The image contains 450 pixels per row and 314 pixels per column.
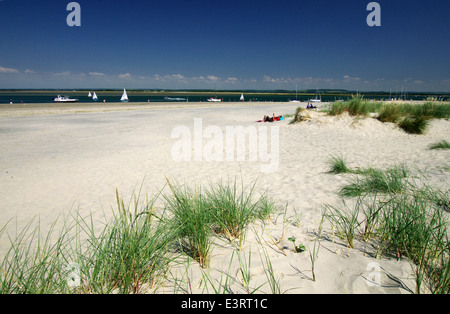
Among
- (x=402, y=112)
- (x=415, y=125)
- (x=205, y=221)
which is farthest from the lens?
(x=402, y=112)

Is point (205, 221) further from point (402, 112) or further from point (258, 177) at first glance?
point (402, 112)

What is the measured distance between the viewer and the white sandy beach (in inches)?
78.3

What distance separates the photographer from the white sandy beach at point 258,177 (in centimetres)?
199

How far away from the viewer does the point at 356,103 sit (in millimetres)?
13398

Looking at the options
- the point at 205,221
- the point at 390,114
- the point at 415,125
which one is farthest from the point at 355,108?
the point at 205,221

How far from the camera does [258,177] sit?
537 centimetres

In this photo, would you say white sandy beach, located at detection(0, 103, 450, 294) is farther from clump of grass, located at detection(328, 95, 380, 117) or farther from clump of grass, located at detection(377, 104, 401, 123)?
clump of grass, located at detection(328, 95, 380, 117)

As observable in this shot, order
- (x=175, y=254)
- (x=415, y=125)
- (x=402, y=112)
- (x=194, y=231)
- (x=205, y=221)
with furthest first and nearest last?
(x=402, y=112)
(x=415, y=125)
(x=205, y=221)
(x=175, y=254)
(x=194, y=231)

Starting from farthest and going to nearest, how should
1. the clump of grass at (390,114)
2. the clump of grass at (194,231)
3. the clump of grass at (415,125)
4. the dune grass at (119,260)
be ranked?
1. the clump of grass at (390,114)
2. the clump of grass at (415,125)
3. the clump of grass at (194,231)
4. the dune grass at (119,260)

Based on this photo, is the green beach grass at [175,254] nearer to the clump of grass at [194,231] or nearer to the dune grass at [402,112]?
the clump of grass at [194,231]

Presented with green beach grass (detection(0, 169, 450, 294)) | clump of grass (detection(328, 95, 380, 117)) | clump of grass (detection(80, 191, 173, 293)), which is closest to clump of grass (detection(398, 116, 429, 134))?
clump of grass (detection(328, 95, 380, 117))

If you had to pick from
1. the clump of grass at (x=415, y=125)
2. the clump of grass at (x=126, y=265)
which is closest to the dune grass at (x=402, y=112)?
the clump of grass at (x=415, y=125)

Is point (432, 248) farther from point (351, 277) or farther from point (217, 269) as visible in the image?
point (217, 269)
